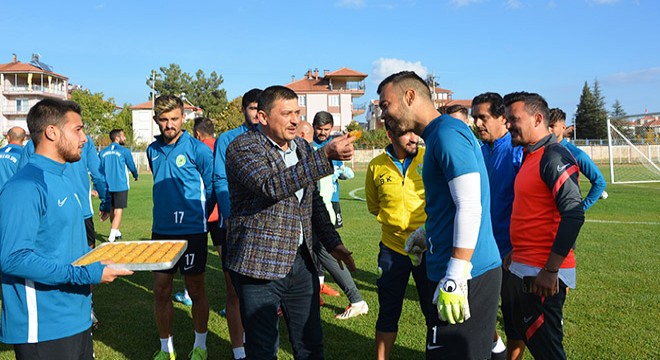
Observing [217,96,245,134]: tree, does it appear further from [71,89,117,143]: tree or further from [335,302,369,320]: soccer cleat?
[335,302,369,320]: soccer cleat

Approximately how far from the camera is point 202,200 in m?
5.34

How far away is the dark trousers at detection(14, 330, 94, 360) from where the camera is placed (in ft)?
9.44

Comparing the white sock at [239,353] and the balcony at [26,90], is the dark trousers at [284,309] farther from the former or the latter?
the balcony at [26,90]

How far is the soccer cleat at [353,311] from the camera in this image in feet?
21.1

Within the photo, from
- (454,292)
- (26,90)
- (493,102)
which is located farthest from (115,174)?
(26,90)

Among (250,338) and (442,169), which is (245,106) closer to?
(250,338)

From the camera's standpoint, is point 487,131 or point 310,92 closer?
point 487,131

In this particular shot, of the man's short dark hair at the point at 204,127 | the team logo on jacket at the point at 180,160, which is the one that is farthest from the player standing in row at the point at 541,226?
the man's short dark hair at the point at 204,127

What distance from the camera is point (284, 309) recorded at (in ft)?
12.3

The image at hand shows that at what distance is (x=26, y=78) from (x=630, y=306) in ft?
308

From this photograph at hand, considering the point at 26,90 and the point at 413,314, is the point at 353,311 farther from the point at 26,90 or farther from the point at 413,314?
the point at 26,90

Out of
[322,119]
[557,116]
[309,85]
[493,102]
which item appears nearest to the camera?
[493,102]

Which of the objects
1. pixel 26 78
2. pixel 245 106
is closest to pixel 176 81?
pixel 26 78

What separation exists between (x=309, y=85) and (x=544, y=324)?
79.0m
